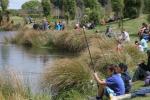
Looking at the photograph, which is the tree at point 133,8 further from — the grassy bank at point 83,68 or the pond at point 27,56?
the grassy bank at point 83,68

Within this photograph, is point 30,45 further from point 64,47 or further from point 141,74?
point 141,74

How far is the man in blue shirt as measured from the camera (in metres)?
11.1

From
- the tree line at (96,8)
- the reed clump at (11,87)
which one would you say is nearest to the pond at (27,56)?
the tree line at (96,8)

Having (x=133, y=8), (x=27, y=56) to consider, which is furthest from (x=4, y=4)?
(x=27, y=56)

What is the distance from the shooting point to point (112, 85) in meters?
11.3

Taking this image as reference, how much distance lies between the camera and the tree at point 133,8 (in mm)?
42250

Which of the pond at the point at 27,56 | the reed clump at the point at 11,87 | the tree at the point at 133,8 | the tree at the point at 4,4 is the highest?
the reed clump at the point at 11,87

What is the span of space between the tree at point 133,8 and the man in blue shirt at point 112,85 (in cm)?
3130

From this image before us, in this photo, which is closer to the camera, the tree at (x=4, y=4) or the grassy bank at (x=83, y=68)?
the grassy bank at (x=83, y=68)

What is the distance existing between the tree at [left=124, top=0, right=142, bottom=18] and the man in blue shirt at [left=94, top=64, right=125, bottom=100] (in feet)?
103

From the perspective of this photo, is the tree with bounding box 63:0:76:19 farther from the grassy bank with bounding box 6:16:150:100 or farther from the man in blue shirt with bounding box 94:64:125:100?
the man in blue shirt with bounding box 94:64:125:100

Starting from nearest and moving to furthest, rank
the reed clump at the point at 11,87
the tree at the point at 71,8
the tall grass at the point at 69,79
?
the reed clump at the point at 11,87, the tall grass at the point at 69,79, the tree at the point at 71,8

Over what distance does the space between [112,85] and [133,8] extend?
3190cm

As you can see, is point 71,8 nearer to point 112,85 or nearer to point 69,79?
point 69,79
